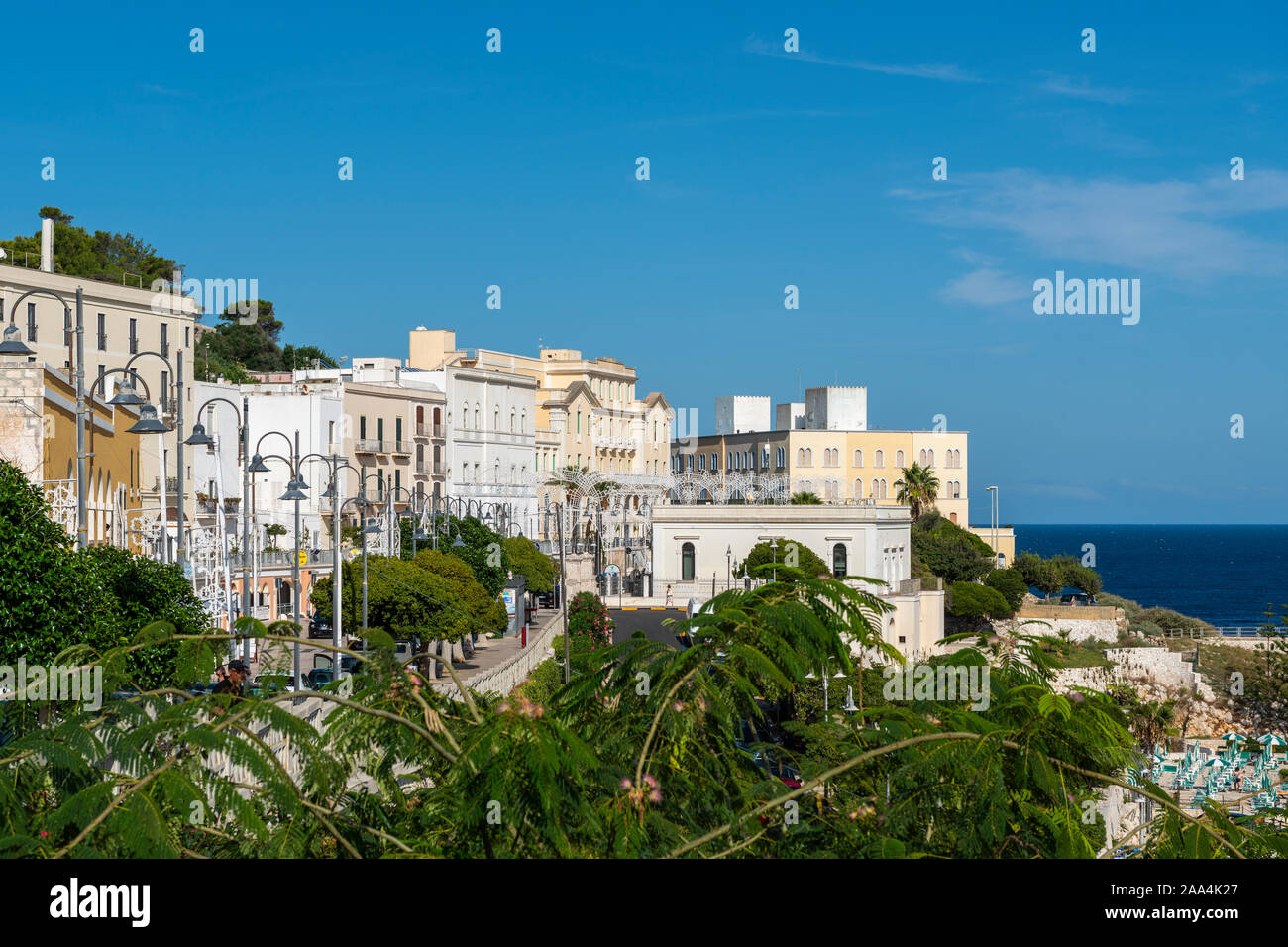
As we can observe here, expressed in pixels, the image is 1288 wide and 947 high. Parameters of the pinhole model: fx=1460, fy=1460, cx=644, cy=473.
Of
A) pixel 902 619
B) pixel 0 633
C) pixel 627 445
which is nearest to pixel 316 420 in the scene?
pixel 902 619

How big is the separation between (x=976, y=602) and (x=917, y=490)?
969 inches

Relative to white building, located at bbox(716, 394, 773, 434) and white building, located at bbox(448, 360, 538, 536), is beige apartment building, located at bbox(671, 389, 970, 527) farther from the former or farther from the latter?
white building, located at bbox(448, 360, 538, 536)

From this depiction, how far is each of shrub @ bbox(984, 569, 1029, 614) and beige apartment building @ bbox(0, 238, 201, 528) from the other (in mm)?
41444

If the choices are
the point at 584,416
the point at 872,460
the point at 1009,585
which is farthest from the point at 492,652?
the point at 872,460

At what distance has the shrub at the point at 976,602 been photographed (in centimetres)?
7162

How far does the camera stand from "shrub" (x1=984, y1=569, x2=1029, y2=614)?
76.4 m

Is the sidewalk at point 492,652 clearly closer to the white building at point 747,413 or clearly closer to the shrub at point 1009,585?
the shrub at point 1009,585

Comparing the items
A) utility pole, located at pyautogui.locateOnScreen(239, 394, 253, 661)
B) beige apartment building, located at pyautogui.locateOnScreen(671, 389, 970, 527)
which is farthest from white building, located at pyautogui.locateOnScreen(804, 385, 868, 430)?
utility pole, located at pyautogui.locateOnScreen(239, 394, 253, 661)

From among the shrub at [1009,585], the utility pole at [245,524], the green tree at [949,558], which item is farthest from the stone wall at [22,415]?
the shrub at [1009,585]

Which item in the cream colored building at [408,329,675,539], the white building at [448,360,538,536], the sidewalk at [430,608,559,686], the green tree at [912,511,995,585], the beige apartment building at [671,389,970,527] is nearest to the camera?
the sidewalk at [430,608,559,686]

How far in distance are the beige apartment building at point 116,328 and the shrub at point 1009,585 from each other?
41444mm

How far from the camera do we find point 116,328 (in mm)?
59500
